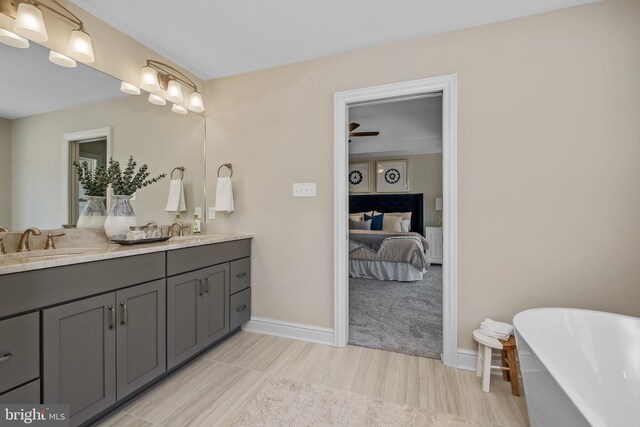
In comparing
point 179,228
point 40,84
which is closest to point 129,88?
point 40,84

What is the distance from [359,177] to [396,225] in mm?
1534

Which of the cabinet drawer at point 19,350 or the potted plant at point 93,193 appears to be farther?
the potted plant at point 93,193

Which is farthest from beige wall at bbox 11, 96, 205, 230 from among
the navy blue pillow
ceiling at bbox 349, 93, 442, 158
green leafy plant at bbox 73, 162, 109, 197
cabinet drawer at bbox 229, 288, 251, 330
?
the navy blue pillow

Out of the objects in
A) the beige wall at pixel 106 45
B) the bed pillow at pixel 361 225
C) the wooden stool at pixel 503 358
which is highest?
the beige wall at pixel 106 45

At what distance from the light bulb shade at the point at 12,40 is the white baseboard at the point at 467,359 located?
10.9 ft

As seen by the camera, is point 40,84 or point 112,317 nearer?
point 112,317

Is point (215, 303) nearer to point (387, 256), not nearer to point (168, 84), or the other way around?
point (168, 84)

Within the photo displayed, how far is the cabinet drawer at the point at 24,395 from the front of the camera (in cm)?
110

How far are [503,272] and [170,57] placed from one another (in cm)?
311

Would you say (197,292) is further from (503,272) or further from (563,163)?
(563,163)

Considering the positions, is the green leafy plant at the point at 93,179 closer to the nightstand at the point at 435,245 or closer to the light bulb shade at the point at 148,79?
the light bulb shade at the point at 148,79

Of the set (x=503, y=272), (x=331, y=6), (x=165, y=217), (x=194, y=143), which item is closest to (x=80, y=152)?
(x=165, y=217)

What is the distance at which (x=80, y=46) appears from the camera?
1.74 m

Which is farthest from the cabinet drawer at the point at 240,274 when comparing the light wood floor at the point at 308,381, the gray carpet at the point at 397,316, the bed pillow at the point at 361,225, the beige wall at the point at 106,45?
the bed pillow at the point at 361,225
